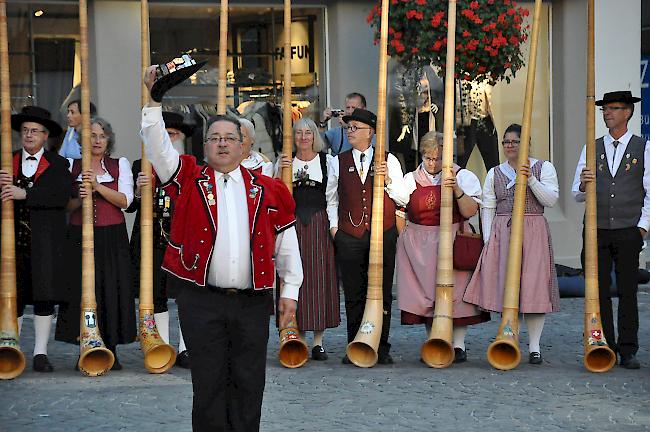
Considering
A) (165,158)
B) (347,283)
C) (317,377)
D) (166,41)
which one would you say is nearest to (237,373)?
(165,158)

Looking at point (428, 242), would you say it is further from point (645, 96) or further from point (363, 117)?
point (645, 96)

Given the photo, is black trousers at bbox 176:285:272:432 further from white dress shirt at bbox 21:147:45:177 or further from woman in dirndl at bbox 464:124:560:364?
woman in dirndl at bbox 464:124:560:364

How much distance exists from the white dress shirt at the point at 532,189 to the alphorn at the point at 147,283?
2.43 metres

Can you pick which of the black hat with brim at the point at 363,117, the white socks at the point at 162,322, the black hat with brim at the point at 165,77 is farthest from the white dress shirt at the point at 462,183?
the black hat with brim at the point at 165,77

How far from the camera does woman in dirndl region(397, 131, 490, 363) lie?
951cm

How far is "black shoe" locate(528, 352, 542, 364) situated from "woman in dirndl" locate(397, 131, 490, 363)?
0.45 meters

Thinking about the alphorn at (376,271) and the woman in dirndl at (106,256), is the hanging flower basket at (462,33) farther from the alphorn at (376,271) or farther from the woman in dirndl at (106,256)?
the woman in dirndl at (106,256)

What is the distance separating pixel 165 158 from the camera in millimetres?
6020

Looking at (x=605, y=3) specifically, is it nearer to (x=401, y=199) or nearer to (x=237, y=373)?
(x=401, y=199)

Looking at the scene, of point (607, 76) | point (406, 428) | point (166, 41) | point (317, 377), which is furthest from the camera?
point (607, 76)

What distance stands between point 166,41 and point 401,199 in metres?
5.98

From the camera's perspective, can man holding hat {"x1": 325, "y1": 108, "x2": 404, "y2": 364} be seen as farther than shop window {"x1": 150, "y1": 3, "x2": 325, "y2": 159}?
No

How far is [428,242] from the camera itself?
31.2 ft

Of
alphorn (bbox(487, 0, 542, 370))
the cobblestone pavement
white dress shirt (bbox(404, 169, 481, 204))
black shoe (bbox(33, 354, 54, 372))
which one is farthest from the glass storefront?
alphorn (bbox(487, 0, 542, 370))
